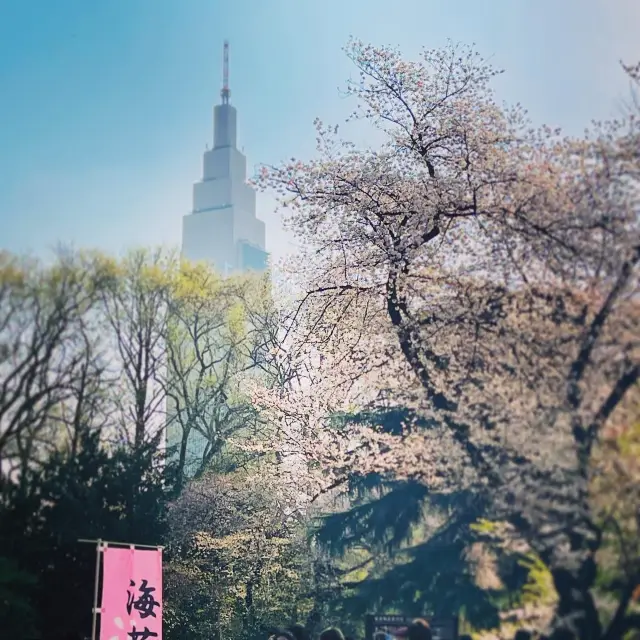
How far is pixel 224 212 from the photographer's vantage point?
791cm

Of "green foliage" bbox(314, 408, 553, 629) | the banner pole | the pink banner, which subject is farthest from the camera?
the pink banner

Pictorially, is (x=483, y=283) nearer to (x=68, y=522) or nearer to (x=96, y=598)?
(x=96, y=598)

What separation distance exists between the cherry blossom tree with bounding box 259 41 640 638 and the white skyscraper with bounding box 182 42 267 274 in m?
1.39

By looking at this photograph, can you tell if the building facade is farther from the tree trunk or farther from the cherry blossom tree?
the tree trunk

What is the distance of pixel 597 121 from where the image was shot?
4953 millimetres

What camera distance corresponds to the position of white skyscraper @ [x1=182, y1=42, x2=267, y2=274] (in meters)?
7.75

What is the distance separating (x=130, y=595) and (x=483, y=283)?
131 inches

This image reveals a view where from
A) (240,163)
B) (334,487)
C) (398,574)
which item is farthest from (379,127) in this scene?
(398,574)

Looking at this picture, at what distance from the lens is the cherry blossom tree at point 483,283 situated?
4.56 meters

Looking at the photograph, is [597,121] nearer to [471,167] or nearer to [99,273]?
[471,167]

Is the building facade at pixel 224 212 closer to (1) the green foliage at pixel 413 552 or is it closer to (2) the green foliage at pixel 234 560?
(2) the green foliage at pixel 234 560

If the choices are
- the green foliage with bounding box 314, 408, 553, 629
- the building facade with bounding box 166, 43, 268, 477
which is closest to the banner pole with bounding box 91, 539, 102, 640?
the green foliage with bounding box 314, 408, 553, 629

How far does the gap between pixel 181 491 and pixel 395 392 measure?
2.30 m

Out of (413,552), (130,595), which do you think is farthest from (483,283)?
(130,595)
